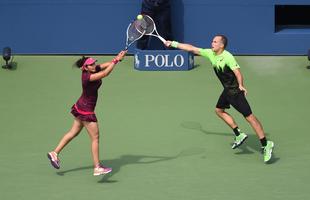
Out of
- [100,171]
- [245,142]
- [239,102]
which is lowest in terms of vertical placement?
[245,142]

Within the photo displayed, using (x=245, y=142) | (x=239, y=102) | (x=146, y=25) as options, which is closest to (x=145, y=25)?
(x=146, y=25)

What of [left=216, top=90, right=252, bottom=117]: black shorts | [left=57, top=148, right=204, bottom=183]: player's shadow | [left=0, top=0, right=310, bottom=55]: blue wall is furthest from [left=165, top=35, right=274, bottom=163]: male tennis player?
[left=0, top=0, right=310, bottom=55]: blue wall

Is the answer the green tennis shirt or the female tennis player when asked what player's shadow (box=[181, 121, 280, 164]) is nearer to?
the green tennis shirt

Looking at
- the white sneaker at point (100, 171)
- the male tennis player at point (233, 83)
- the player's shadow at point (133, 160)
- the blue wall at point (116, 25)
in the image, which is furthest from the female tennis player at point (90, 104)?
the blue wall at point (116, 25)

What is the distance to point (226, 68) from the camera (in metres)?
10.2

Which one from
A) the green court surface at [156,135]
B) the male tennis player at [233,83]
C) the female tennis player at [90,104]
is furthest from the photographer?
the male tennis player at [233,83]

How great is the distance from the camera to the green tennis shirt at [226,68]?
10133mm

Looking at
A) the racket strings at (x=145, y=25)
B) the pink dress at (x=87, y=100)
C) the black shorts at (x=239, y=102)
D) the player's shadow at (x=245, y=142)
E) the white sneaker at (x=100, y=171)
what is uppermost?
the racket strings at (x=145, y=25)

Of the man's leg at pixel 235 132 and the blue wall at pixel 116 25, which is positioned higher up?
the blue wall at pixel 116 25

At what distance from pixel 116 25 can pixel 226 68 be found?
6208mm

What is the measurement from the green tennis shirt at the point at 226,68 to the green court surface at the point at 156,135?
949mm

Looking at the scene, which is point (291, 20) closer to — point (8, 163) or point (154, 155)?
point (154, 155)

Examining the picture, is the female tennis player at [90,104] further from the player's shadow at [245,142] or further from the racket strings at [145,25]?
the player's shadow at [245,142]

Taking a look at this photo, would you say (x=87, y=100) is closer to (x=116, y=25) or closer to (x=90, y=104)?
(x=90, y=104)
